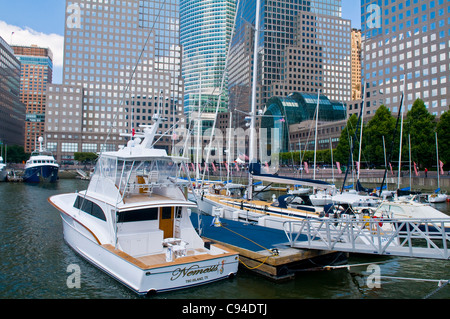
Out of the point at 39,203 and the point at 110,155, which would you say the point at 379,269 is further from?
the point at 39,203

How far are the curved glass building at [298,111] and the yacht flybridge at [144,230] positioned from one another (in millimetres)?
123246

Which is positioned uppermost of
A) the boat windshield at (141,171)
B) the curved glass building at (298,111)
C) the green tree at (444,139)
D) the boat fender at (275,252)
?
the curved glass building at (298,111)

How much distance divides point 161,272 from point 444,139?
65116mm

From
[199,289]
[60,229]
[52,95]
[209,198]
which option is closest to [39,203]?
[60,229]

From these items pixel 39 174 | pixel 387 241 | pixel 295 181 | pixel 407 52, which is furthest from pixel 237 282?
pixel 407 52

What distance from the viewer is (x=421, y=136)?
207 feet

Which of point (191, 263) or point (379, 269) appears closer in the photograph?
point (191, 263)

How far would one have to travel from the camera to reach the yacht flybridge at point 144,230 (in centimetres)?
1178

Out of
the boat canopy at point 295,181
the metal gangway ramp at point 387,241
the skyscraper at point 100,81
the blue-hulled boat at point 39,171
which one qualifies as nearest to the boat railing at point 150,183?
the metal gangway ramp at point 387,241

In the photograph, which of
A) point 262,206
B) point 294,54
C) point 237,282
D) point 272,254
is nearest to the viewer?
point 237,282

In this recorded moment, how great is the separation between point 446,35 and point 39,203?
316 ft

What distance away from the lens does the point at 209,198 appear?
95.3 ft

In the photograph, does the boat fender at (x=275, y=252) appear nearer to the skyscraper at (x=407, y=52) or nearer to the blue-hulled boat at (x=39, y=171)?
the blue-hulled boat at (x=39, y=171)

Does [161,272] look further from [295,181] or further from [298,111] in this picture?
[298,111]
